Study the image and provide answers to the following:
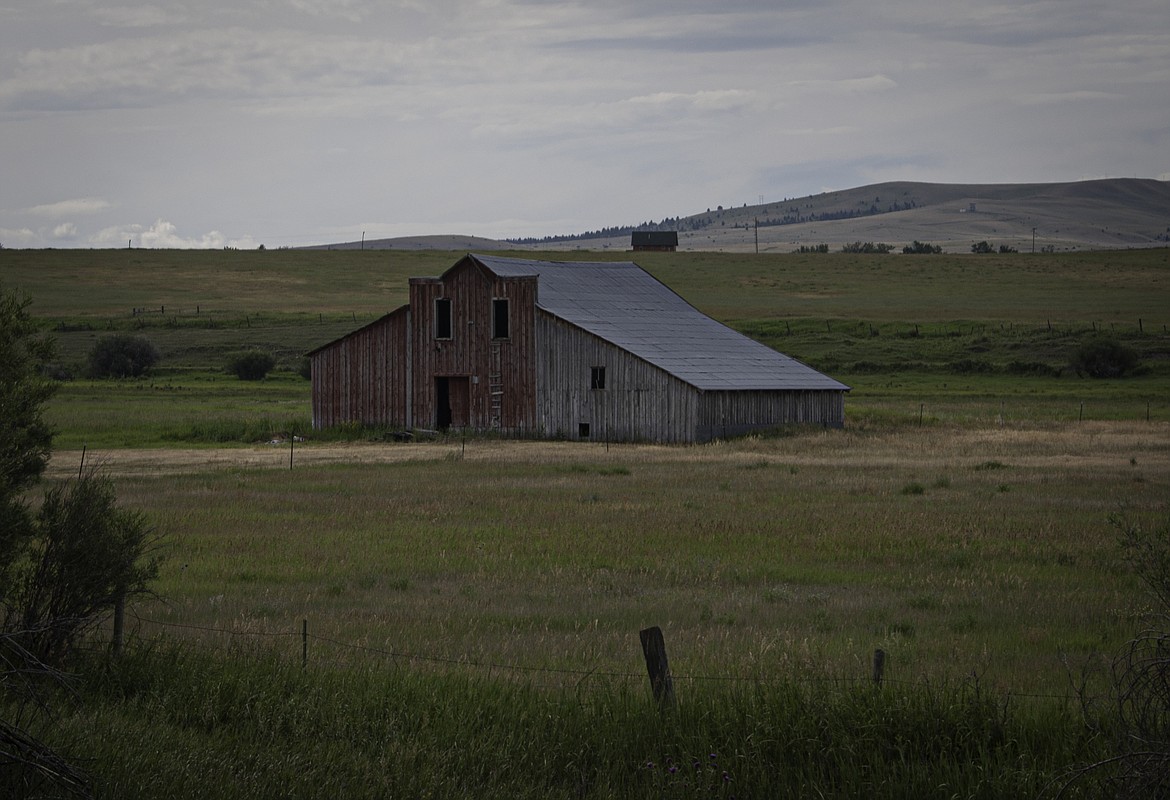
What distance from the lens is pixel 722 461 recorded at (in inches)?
1389

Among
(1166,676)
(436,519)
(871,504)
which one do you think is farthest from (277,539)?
(1166,676)

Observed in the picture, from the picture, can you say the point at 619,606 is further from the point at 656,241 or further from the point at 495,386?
the point at 656,241

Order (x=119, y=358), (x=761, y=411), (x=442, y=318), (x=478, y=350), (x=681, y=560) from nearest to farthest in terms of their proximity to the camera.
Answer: (x=681, y=560) → (x=761, y=411) → (x=478, y=350) → (x=442, y=318) → (x=119, y=358)

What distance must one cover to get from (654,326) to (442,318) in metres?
8.78

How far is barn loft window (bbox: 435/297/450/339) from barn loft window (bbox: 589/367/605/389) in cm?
652

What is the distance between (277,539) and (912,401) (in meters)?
47.3

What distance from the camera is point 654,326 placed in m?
53.0

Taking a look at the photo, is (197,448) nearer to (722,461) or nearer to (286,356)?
(722,461)

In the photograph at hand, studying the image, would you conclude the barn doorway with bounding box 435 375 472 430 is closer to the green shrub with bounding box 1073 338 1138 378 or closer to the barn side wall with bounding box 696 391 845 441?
the barn side wall with bounding box 696 391 845 441

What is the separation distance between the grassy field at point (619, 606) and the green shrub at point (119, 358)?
3112 centimetres

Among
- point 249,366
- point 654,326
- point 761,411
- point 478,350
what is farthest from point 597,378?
point 249,366

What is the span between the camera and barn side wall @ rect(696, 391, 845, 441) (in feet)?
147

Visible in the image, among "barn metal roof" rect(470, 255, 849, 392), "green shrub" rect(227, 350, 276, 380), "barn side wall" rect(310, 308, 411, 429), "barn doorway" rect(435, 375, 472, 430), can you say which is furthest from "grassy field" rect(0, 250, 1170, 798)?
"green shrub" rect(227, 350, 276, 380)

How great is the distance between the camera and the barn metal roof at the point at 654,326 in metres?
47.3
